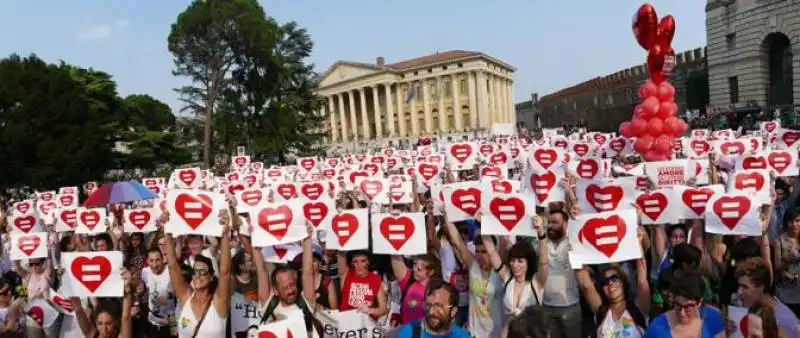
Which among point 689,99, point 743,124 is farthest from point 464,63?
point 743,124

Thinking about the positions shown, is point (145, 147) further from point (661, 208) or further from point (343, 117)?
point (343, 117)

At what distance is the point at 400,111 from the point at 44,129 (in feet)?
202

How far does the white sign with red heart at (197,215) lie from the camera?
514 cm

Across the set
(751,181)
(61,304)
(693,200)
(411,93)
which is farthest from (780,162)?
(411,93)

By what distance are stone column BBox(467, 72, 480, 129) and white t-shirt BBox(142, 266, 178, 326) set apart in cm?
7895

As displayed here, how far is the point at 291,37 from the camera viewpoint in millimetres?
39375

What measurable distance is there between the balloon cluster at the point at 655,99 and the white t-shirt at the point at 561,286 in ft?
37.9

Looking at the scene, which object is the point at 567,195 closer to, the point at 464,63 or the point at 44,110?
the point at 44,110

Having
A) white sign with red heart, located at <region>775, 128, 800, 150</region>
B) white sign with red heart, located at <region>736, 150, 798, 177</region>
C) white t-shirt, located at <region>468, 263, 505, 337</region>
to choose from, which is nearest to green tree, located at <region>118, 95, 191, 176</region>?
white sign with red heart, located at <region>775, 128, 800, 150</region>

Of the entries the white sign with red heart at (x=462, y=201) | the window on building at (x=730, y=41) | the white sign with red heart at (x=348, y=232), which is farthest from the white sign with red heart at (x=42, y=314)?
the window on building at (x=730, y=41)

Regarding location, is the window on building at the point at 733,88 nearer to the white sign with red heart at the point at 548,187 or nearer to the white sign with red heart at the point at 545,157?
the white sign with red heart at the point at 545,157

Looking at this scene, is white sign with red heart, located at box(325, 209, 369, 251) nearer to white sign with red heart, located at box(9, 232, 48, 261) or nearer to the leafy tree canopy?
white sign with red heart, located at box(9, 232, 48, 261)

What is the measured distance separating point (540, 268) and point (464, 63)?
3191 inches

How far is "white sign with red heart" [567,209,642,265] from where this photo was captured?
4.62 metres
